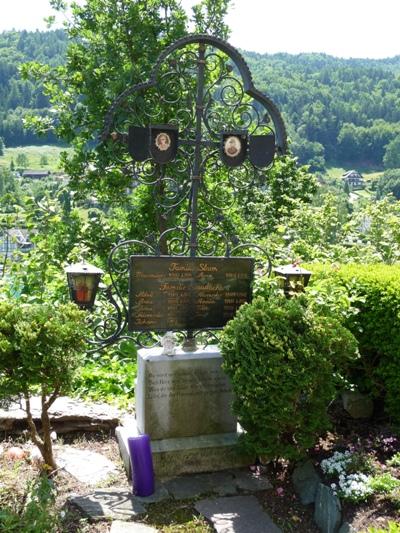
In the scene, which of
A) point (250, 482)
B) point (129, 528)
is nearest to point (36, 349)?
point (129, 528)

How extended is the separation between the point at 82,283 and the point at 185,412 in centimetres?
131

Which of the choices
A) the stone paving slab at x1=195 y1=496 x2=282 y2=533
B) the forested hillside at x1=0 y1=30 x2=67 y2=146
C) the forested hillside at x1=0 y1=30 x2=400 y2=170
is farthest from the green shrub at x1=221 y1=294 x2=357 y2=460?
the forested hillside at x1=0 y1=30 x2=67 y2=146

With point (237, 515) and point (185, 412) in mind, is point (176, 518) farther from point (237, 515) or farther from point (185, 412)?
point (185, 412)

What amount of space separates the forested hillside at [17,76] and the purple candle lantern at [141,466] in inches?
3383

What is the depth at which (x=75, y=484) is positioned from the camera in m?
4.34

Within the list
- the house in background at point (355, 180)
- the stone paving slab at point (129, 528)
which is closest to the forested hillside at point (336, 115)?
the house in background at point (355, 180)

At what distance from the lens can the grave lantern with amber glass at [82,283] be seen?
15.6ft

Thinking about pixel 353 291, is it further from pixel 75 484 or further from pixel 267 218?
pixel 267 218

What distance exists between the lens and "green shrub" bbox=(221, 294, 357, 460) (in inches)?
159

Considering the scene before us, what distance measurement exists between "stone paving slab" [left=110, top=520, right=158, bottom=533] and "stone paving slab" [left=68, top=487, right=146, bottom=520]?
0.26 ft

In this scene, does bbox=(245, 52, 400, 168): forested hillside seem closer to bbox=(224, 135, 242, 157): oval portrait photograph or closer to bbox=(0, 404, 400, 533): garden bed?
bbox=(224, 135, 242, 157): oval portrait photograph

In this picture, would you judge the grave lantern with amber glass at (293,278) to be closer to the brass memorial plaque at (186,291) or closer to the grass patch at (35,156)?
the brass memorial plaque at (186,291)

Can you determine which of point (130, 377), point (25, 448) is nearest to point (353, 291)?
point (130, 377)

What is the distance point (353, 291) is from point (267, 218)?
29.8ft
